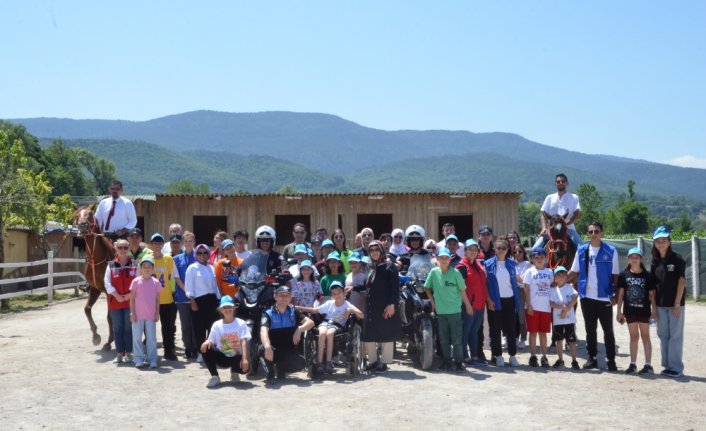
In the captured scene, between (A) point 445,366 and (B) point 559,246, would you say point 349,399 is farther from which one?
(B) point 559,246

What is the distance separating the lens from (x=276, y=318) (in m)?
9.28

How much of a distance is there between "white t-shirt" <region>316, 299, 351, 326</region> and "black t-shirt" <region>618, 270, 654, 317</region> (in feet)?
11.3

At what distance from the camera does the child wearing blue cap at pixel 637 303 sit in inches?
367

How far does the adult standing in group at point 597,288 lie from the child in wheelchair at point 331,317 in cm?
293

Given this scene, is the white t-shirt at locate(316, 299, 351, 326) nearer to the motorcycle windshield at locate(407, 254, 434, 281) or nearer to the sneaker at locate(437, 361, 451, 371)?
the motorcycle windshield at locate(407, 254, 434, 281)

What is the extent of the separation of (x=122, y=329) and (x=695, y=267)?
15.5m

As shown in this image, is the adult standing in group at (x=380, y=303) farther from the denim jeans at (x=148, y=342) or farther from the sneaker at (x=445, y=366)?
the denim jeans at (x=148, y=342)

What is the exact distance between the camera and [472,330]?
32.9 feet

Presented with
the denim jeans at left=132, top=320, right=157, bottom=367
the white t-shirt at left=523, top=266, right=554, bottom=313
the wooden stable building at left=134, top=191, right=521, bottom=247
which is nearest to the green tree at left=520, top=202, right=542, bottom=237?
the wooden stable building at left=134, top=191, right=521, bottom=247

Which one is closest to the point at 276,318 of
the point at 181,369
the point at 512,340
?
the point at 181,369

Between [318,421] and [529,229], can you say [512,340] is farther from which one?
[529,229]

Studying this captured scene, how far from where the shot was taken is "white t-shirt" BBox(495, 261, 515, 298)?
→ 10141 mm

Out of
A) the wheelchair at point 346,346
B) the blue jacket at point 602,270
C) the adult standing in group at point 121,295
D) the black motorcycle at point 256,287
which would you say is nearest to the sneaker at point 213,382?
the black motorcycle at point 256,287

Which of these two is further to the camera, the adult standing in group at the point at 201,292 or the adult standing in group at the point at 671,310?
the adult standing in group at the point at 201,292
